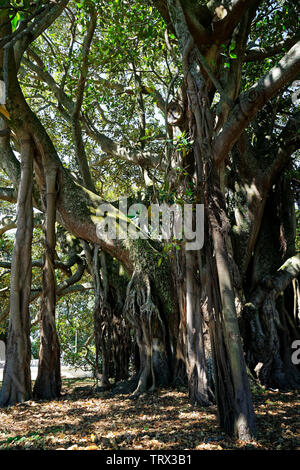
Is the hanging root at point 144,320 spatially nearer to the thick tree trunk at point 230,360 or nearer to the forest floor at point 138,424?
the forest floor at point 138,424

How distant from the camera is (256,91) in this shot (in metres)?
3.81

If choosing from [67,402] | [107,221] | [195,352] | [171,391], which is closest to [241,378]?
[195,352]

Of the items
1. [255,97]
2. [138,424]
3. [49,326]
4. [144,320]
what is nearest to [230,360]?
[138,424]

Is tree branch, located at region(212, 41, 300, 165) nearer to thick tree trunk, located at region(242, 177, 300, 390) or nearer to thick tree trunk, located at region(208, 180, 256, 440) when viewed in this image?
thick tree trunk, located at region(208, 180, 256, 440)

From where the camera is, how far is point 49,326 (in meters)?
5.17

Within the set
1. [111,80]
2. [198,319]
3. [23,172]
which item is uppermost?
[111,80]

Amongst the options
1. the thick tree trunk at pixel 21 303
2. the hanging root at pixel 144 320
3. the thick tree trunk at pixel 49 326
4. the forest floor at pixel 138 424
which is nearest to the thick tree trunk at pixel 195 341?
the forest floor at pixel 138 424

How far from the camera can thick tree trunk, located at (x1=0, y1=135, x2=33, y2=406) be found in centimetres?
470

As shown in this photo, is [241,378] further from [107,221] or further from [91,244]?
[91,244]

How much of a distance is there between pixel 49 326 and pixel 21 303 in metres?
0.51

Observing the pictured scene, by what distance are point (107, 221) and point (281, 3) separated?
15.7 feet

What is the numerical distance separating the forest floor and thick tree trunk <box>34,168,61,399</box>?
0.29 meters

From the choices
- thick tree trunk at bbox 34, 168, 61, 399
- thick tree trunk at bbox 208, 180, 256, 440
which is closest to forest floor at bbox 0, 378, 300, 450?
thick tree trunk at bbox 208, 180, 256, 440

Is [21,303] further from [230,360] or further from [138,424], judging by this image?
[230,360]
